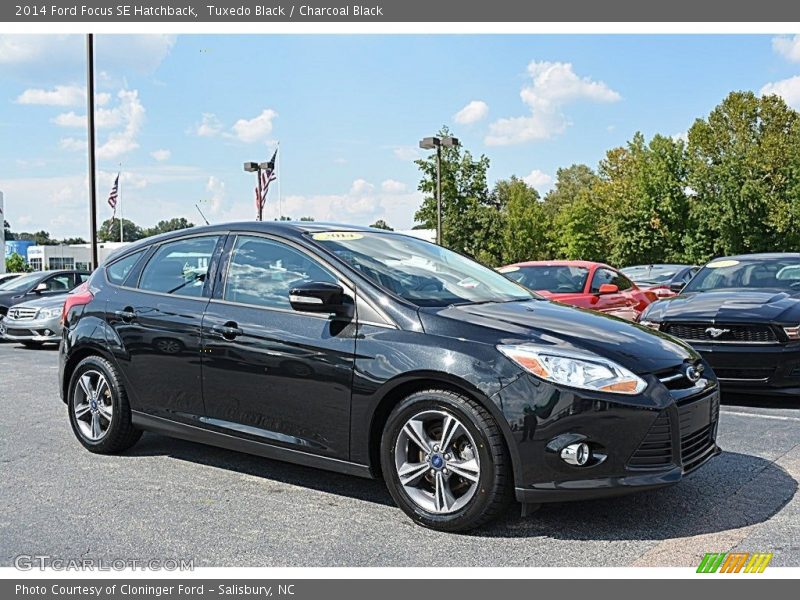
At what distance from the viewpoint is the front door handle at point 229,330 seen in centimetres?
467

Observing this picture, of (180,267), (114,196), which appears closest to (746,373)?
(180,267)

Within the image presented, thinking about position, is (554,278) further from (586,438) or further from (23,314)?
(23,314)

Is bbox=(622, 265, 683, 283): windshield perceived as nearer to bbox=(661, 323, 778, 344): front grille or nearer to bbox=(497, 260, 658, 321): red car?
bbox=(497, 260, 658, 321): red car

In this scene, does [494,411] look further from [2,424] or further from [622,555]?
[2,424]

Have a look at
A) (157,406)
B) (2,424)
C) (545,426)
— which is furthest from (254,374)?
(2,424)

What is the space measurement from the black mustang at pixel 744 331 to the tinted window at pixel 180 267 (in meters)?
4.51

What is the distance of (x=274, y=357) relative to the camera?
4.48 meters

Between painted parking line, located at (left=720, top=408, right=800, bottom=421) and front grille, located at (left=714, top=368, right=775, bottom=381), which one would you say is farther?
front grille, located at (left=714, top=368, right=775, bottom=381)

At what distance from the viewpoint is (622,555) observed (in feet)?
11.9

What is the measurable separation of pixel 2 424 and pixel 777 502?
592cm

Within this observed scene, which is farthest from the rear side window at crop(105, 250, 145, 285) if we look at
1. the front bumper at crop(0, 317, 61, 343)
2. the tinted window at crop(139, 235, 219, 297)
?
the front bumper at crop(0, 317, 61, 343)

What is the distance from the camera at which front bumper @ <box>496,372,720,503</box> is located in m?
3.70

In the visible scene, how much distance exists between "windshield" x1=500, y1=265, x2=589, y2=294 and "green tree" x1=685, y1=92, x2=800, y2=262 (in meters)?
41.0
